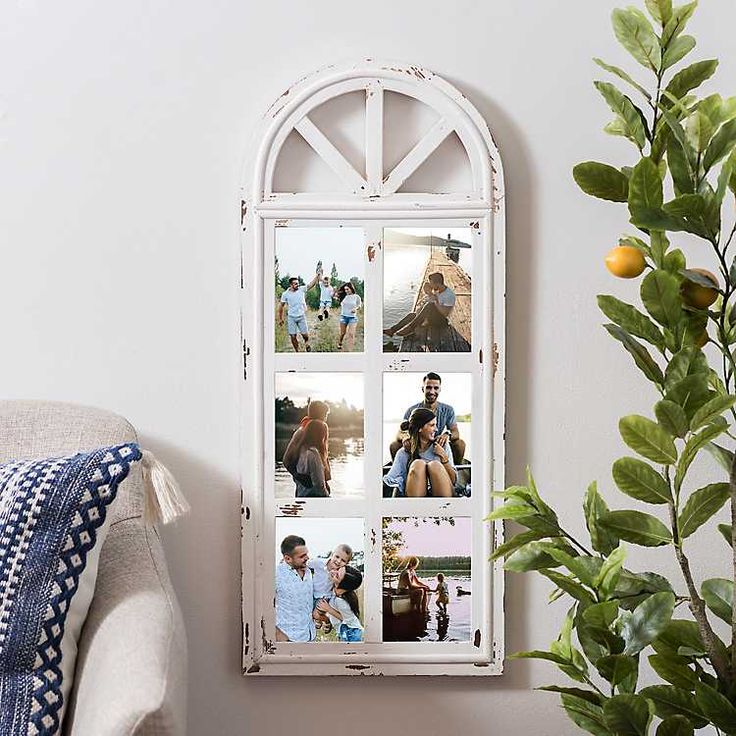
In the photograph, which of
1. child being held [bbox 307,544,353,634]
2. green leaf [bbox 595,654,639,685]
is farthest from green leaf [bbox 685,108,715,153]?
child being held [bbox 307,544,353,634]

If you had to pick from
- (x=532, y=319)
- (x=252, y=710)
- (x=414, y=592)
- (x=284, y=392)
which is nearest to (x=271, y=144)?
(x=284, y=392)

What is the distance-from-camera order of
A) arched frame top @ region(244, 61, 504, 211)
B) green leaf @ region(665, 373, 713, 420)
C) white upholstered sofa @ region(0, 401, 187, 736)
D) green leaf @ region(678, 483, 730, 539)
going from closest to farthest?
white upholstered sofa @ region(0, 401, 187, 736)
green leaf @ region(665, 373, 713, 420)
green leaf @ region(678, 483, 730, 539)
arched frame top @ region(244, 61, 504, 211)

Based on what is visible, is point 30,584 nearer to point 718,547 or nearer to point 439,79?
point 439,79

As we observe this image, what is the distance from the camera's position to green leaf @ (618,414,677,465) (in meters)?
1.30

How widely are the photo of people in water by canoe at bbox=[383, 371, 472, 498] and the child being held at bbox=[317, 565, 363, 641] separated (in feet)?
0.55

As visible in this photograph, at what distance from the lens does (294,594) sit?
71.6 inches

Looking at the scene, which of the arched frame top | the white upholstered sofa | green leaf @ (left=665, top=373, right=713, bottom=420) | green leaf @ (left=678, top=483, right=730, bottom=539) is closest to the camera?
the white upholstered sofa

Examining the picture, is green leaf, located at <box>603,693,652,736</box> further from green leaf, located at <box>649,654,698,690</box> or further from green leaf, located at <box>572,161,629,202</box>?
green leaf, located at <box>572,161,629,202</box>

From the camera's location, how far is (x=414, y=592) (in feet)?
5.98

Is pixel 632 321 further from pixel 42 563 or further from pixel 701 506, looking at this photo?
pixel 42 563

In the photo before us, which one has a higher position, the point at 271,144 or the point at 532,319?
the point at 271,144

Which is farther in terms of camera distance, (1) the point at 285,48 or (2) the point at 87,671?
(1) the point at 285,48

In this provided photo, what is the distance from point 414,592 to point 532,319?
56 cm

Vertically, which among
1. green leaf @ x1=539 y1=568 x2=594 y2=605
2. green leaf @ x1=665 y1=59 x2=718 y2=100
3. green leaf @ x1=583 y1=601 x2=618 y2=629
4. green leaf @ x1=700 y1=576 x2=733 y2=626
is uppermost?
green leaf @ x1=665 y1=59 x2=718 y2=100
